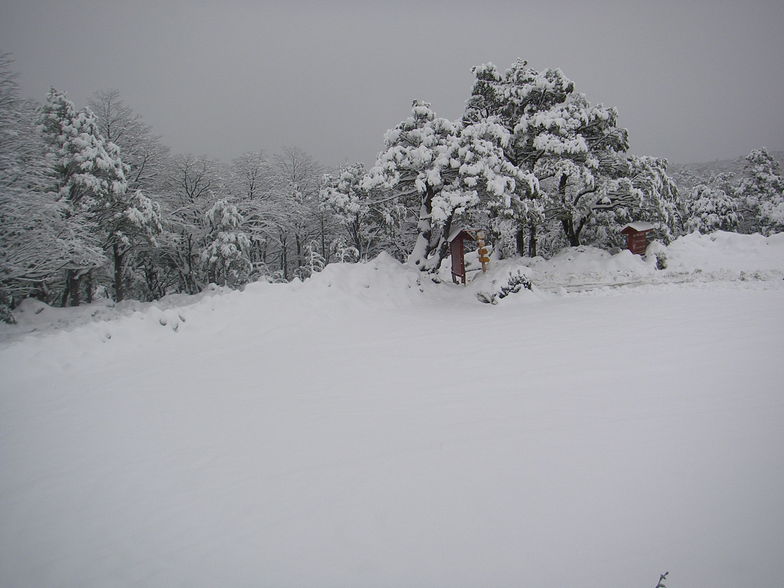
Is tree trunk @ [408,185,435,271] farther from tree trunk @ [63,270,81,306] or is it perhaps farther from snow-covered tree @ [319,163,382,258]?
tree trunk @ [63,270,81,306]

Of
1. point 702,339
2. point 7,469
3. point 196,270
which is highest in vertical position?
point 196,270

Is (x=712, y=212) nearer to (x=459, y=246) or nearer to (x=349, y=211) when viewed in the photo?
(x=459, y=246)

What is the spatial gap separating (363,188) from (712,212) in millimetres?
24645

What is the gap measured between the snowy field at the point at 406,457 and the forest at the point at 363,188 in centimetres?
613

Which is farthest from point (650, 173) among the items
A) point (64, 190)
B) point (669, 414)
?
point (64, 190)

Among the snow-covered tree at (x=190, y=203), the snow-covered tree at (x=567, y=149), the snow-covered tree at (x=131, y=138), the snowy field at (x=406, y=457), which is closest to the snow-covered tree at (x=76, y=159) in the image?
the snow-covered tree at (x=131, y=138)

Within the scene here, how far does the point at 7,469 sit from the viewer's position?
3410 mm

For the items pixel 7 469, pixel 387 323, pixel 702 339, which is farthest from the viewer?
pixel 387 323

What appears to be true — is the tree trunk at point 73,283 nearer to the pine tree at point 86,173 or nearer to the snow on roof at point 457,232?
the pine tree at point 86,173

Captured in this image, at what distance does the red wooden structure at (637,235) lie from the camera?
1287 cm

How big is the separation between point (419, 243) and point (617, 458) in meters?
10.4

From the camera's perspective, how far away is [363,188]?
10.8m

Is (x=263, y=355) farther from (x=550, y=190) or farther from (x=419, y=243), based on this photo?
(x=550, y=190)

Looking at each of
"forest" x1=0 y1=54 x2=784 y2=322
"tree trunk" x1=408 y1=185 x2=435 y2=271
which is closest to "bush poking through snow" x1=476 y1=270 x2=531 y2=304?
"forest" x1=0 y1=54 x2=784 y2=322
